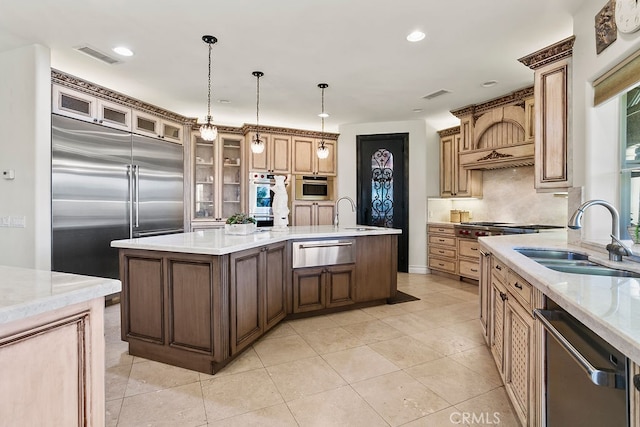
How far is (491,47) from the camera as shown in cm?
309

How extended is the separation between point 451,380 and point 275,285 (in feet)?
5.26

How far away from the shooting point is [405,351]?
2582 mm

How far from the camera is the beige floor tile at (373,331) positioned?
284 centimetres

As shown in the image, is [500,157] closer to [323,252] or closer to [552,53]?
[552,53]

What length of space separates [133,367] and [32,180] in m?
2.13

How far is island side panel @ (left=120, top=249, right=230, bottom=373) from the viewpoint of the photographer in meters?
2.22

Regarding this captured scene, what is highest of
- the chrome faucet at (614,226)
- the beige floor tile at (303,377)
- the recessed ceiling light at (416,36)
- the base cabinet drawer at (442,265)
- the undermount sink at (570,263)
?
the recessed ceiling light at (416,36)

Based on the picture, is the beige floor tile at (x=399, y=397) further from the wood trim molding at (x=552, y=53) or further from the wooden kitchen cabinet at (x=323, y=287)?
the wood trim molding at (x=552, y=53)

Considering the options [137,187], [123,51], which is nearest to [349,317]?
[137,187]

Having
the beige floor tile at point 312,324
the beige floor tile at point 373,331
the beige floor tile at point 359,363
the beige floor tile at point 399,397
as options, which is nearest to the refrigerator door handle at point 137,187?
the beige floor tile at point 312,324

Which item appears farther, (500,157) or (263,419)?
(500,157)

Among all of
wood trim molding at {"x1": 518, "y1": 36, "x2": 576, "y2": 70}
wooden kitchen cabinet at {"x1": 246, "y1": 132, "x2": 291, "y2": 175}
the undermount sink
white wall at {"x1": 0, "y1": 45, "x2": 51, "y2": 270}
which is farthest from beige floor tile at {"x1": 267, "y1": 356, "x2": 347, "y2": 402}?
wooden kitchen cabinet at {"x1": 246, "y1": 132, "x2": 291, "y2": 175}

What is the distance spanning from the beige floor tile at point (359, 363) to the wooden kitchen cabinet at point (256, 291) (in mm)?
632

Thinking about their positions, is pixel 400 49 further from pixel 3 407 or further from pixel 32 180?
pixel 32 180
